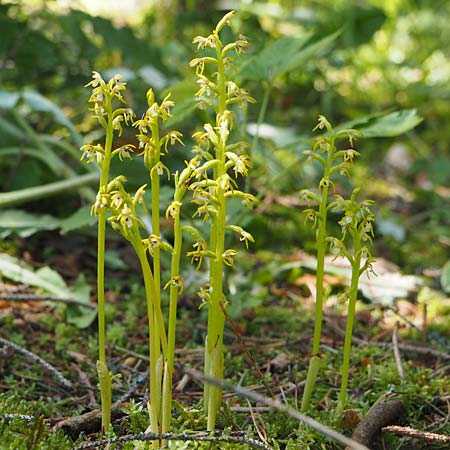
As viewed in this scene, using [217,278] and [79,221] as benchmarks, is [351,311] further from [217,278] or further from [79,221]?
[79,221]

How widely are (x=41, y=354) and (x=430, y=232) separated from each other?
285cm

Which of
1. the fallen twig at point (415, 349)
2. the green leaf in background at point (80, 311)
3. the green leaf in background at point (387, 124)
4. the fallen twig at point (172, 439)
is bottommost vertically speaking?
the fallen twig at point (172, 439)

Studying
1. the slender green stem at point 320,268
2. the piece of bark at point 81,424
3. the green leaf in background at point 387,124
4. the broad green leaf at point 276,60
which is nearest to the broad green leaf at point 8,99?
the broad green leaf at point 276,60

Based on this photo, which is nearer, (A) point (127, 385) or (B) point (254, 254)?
(A) point (127, 385)

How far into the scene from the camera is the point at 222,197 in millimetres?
1713

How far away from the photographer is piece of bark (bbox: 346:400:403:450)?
1.92 m

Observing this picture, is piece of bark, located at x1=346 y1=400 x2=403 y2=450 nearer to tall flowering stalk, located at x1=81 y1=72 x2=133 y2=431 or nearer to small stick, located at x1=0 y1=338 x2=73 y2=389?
tall flowering stalk, located at x1=81 y1=72 x2=133 y2=431

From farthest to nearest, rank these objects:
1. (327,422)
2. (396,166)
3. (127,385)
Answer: (396,166) → (127,385) → (327,422)

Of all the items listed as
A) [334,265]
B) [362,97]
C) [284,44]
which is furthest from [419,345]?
[362,97]

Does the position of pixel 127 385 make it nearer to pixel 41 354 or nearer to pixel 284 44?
pixel 41 354

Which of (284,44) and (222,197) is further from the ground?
(284,44)

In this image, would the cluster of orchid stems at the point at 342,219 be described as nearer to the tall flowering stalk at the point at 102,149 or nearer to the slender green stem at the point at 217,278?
the slender green stem at the point at 217,278

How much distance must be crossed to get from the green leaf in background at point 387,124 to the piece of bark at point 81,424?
1505mm

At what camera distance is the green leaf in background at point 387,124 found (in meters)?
2.67
